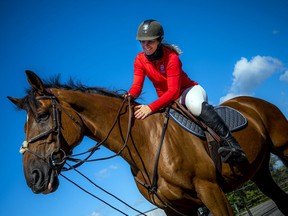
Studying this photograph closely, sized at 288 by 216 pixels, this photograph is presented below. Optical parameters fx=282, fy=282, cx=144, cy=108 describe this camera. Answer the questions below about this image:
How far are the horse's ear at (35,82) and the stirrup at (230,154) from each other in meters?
2.86

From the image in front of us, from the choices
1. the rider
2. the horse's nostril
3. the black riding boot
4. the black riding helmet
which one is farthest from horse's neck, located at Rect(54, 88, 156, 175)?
the black riding helmet

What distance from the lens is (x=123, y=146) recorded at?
4.28m

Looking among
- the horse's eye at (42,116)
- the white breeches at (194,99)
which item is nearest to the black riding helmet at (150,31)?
the white breeches at (194,99)

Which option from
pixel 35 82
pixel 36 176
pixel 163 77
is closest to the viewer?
pixel 36 176

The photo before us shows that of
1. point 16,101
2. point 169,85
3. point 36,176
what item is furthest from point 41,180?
point 169,85

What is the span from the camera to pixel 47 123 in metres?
3.93

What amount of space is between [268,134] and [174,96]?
109 inches

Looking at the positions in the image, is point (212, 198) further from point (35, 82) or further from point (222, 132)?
point (35, 82)

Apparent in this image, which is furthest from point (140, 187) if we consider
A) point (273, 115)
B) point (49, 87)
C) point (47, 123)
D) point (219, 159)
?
point (273, 115)

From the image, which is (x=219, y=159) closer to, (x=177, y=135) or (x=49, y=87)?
(x=177, y=135)

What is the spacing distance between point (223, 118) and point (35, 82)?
10.9 feet

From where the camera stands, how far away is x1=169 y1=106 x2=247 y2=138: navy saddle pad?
450 cm

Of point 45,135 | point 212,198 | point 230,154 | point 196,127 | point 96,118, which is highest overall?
point 96,118

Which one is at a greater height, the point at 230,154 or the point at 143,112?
the point at 143,112
